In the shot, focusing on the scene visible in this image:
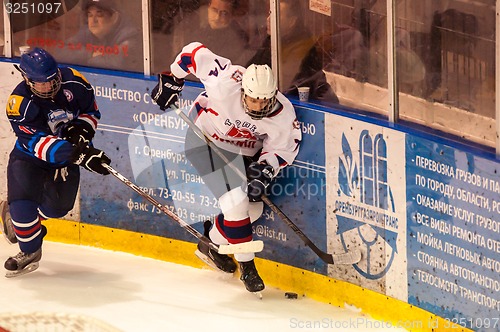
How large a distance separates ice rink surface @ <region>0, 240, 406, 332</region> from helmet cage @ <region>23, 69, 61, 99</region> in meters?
1.00

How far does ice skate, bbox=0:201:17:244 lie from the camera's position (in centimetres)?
695

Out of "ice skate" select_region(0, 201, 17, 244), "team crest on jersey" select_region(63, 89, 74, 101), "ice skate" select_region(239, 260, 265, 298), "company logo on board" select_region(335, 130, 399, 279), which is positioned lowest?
"ice skate" select_region(0, 201, 17, 244)

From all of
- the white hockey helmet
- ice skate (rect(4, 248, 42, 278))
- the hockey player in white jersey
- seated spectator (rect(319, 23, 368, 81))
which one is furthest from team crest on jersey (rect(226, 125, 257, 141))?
ice skate (rect(4, 248, 42, 278))

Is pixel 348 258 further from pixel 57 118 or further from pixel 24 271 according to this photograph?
pixel 24 271

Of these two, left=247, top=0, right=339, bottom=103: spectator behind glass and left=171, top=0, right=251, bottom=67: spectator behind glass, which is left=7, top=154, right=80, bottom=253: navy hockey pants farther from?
left=247, top=0, right=339, bottom=103: spectator behind glass

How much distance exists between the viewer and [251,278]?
6.25 metres

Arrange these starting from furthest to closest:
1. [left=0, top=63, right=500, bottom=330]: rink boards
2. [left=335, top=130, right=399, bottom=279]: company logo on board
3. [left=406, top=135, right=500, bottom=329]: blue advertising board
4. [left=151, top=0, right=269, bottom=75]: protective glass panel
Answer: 1. [left=151, top=0, right=269, bottom=75]: protective glass panel
2. [left=335, top=130, right=399, bottom=279]: company logo on board
3. [left=0, top=63, right=500, bottom=330]: rink boards
4. [left=406, top=135, right=500, bottom=329]: blue advertising board

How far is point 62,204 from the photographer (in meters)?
6.65

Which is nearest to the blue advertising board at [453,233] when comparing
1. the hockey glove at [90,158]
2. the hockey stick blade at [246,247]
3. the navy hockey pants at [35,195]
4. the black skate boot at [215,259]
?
the hockey stick blade at [246,247]

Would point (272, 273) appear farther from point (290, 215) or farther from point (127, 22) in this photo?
point (127, 22)

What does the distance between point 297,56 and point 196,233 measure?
3.38ft

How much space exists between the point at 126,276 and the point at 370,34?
6.20ft

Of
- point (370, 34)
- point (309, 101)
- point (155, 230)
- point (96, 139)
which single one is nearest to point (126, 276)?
point (155, 230)

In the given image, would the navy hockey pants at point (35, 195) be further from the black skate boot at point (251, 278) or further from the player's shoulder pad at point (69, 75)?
the black skate boot at point (251, 278)
